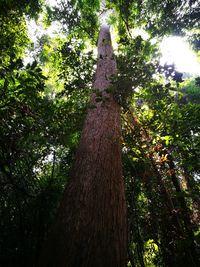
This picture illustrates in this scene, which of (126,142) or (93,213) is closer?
(93,213)

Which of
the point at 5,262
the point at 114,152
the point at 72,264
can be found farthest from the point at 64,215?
the point at 5,262

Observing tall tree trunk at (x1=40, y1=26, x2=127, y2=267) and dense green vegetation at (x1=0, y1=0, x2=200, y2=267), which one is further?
dense green vegetation at (x1=0, y1=0, x2=200, y2=267)

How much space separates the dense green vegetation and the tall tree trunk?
62 centimetres

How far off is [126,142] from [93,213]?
192 cm

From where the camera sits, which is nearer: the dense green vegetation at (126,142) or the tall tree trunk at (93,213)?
the tall tree trunk at (93,213)

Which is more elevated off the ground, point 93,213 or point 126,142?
point 126,142

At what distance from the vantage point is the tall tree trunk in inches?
74.8

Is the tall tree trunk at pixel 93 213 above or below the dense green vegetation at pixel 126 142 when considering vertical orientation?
below

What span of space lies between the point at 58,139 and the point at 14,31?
20.4 ft

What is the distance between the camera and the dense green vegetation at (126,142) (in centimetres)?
334

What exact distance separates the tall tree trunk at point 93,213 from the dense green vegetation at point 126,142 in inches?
24.6

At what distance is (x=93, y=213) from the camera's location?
2227mm

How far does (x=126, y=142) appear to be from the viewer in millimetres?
3965

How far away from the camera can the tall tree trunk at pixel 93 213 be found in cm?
190
